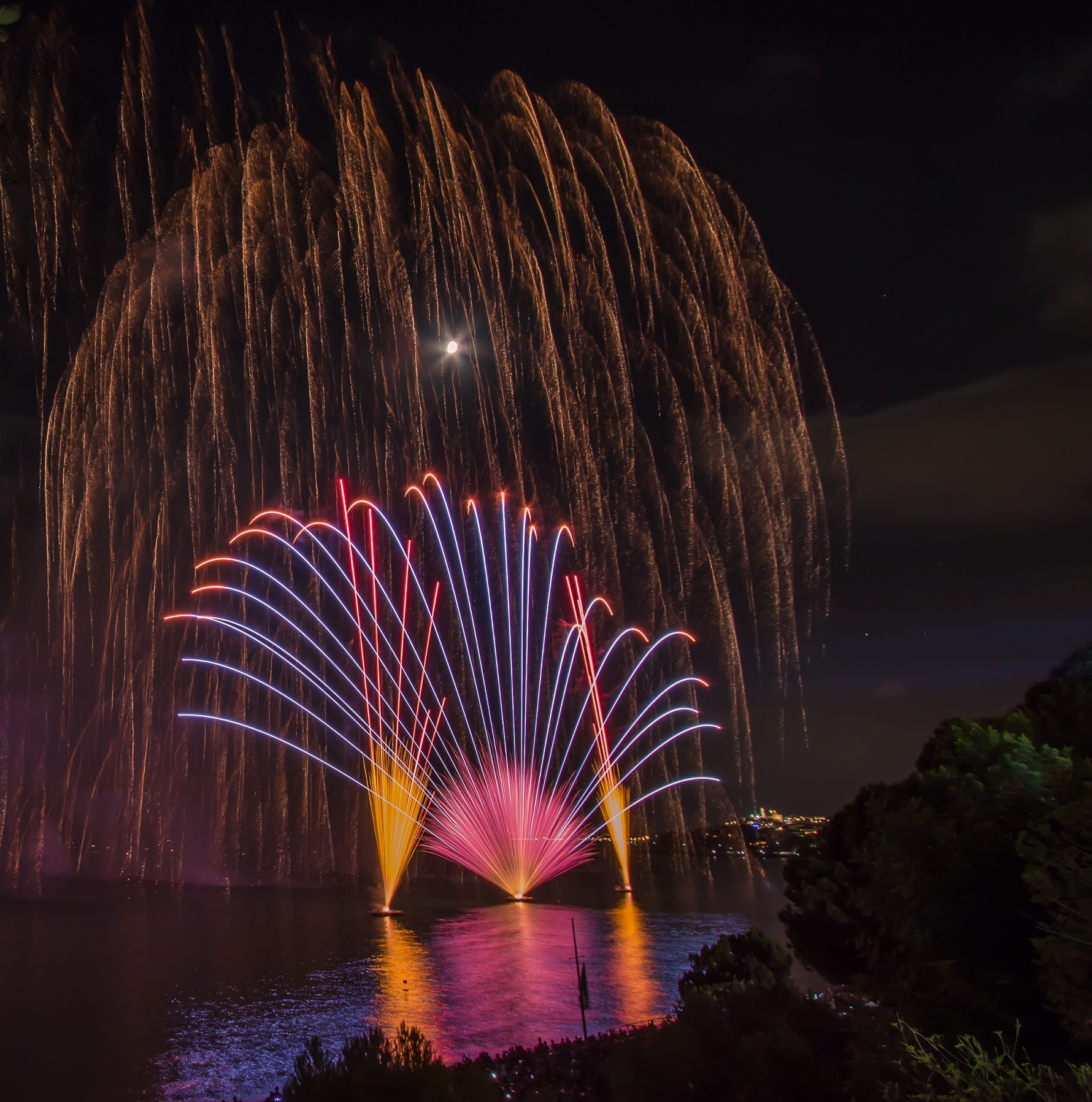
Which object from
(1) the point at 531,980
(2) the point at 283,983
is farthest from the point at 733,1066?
(2) the point at 283,983

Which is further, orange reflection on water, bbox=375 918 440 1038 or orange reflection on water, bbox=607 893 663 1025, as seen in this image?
orange reflection on water, bbox=607 893 663 1025

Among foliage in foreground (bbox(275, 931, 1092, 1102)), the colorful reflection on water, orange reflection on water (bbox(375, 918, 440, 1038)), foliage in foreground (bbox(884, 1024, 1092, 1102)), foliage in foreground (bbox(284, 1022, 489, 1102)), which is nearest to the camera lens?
foliage in foreground (bbox(884, 1024, 1092, 1102))

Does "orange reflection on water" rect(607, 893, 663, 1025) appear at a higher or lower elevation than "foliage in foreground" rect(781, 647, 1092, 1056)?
lower

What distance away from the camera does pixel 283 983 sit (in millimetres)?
29719

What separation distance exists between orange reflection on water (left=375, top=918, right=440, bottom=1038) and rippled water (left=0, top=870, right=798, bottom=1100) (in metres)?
0.12

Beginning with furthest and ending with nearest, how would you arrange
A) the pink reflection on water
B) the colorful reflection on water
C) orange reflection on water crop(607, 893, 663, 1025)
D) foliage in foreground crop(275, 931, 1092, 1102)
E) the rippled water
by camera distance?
orange reflection on water crop(607, 893, 663, 1025) → the pink reflection on water → the rippled water → the colorful reflection on water → foliage in foreground crop(275, 931, 1092, 1102)

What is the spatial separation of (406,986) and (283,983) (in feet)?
14.4

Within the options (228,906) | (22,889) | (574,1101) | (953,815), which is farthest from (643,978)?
(22,889)

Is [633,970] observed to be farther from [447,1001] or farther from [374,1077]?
[374,1077]

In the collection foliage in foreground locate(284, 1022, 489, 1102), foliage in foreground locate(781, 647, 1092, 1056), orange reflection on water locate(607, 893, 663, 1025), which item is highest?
foliage in foreground locate(781, 647, 1092, 1056)

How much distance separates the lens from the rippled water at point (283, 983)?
19.8 m

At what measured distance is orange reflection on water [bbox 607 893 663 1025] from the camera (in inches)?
906

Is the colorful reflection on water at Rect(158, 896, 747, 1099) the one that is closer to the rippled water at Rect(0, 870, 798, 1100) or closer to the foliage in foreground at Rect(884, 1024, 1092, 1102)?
the rippled water at Rect(0, 870, 798, 1100)

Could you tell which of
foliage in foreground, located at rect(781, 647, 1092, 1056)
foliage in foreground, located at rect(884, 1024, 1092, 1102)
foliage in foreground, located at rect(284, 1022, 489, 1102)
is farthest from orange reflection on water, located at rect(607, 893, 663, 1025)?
foliage in foreground, located at rect(884, 1024, 1092, 1102)
